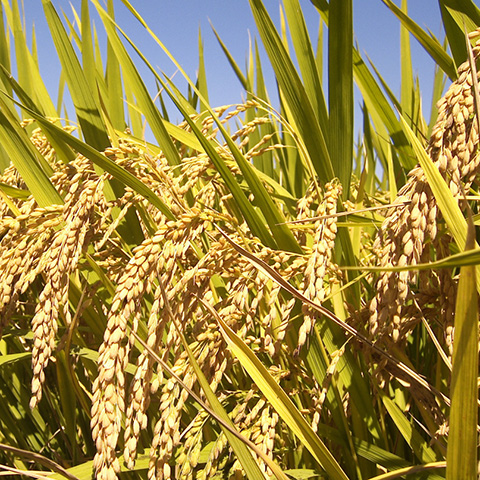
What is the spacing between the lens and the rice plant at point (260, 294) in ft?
2.70

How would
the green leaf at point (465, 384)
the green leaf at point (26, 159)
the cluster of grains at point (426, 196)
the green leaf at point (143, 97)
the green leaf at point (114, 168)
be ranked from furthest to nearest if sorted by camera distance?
the green leaf at point (143, 97) → the green leaf at point (26, 159) → the green leaf at point (114, 168) → the cluster of grains at point (426, 196) → the green leaf at point (465, 384)

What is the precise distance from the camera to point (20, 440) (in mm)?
1621

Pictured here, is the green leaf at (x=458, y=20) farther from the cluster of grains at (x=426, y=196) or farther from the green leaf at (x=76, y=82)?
the green leaf at (x=76, y=82)

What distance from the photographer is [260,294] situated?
98cm

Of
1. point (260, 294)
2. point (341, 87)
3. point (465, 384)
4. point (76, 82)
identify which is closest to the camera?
point (465, 384)

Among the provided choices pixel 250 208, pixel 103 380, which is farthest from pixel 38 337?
pixel 250 208

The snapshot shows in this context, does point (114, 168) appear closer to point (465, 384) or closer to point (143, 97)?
point (143, 97)

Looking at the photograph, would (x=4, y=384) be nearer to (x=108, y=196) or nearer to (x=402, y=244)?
(x=108, y=196)

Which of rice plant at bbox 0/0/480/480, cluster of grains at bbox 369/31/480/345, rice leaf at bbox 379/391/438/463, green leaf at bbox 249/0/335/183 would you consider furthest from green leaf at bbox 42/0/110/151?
rice leaf at bbox 379/391/438/463

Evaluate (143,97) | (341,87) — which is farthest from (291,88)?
(143,97)

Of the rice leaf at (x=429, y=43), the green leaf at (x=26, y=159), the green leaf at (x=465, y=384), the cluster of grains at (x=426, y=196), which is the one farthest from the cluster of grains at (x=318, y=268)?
the green leaf at (x=26, y=159)

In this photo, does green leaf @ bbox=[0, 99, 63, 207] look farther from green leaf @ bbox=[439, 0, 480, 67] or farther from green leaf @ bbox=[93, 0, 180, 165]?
green leaf @ bbox=[439, 0, 480, 67]

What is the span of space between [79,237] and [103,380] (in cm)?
39

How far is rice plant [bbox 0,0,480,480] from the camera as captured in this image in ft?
2.70
